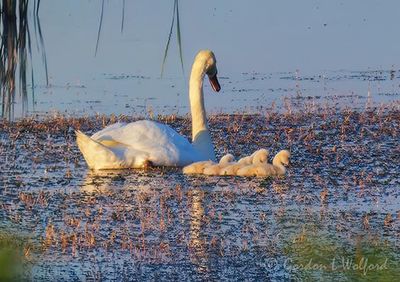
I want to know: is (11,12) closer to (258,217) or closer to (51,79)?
(258,217)

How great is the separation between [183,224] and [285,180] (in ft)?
6.68

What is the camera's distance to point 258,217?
7.65m

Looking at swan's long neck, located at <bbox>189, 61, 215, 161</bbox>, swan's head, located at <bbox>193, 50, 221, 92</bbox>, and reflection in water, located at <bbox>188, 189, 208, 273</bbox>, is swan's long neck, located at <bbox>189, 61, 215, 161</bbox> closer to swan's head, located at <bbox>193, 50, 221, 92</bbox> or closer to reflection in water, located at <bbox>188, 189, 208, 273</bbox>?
swan's head, located at <bbox>193, 50, 221, 92</bbox>

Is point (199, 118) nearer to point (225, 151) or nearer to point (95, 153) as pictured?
point (225, 151)

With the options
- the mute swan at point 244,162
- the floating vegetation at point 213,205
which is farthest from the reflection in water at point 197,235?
the mute swan at point 244,162

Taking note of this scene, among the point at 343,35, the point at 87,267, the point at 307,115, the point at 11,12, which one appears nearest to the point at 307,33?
the point at 343,35

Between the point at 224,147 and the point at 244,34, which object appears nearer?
the point at 224,147

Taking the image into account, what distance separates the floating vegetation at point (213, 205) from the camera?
244 inches

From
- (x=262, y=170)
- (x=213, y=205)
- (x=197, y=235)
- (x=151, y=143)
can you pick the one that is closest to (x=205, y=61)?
(x=151, y=143)

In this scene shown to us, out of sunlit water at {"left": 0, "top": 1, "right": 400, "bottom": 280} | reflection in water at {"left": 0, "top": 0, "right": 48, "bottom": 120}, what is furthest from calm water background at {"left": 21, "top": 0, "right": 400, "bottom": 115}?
reflection in water at {"left": 0, "top": 0, "right": 48, "bottom": 120}

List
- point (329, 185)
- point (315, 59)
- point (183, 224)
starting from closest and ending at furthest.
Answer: point (183, 224), point (329, 185), point (315, 59)

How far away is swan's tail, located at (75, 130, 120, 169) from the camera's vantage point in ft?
32.5

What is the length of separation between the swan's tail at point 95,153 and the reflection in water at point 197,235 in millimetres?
1410

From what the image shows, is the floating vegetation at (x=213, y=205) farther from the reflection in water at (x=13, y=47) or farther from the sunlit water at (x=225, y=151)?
the reflection in water at (x=13, y=47)
